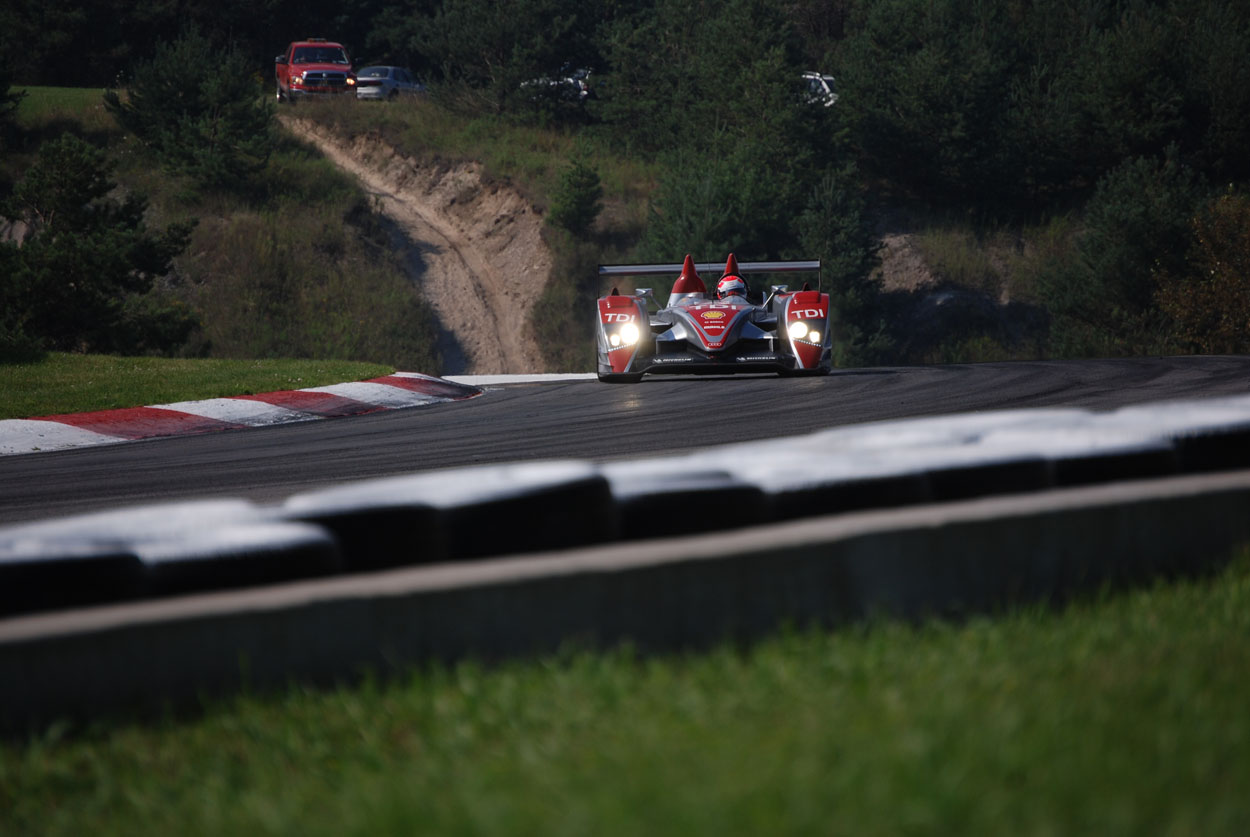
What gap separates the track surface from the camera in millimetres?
7100

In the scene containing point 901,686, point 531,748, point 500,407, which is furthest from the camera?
point 500,407

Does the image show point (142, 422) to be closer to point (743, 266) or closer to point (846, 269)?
point (743, 266)

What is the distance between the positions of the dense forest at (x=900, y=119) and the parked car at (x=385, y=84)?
1445mm

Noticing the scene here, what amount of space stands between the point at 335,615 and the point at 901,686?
124 cm

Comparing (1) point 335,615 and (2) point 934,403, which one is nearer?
(1) point 335,615

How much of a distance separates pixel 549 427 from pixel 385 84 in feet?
134

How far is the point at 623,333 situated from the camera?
14.0 metres

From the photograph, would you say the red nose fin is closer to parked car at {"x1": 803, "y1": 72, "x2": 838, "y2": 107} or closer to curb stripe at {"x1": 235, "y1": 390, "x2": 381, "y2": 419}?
curb stripe at {"x1": 235, "y1": 390, "x2": 381, "y2": 419}

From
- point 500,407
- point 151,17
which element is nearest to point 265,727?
point 500,407

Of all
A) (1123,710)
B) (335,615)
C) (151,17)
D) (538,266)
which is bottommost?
(1123,710)

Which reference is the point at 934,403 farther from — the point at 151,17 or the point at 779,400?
the point at 151,17

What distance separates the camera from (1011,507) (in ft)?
10.6

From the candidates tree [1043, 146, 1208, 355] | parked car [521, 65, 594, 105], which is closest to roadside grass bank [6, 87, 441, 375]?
parked car [521, 65, 594, 105]

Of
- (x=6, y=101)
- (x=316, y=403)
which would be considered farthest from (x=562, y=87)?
(x=316, y=403)
